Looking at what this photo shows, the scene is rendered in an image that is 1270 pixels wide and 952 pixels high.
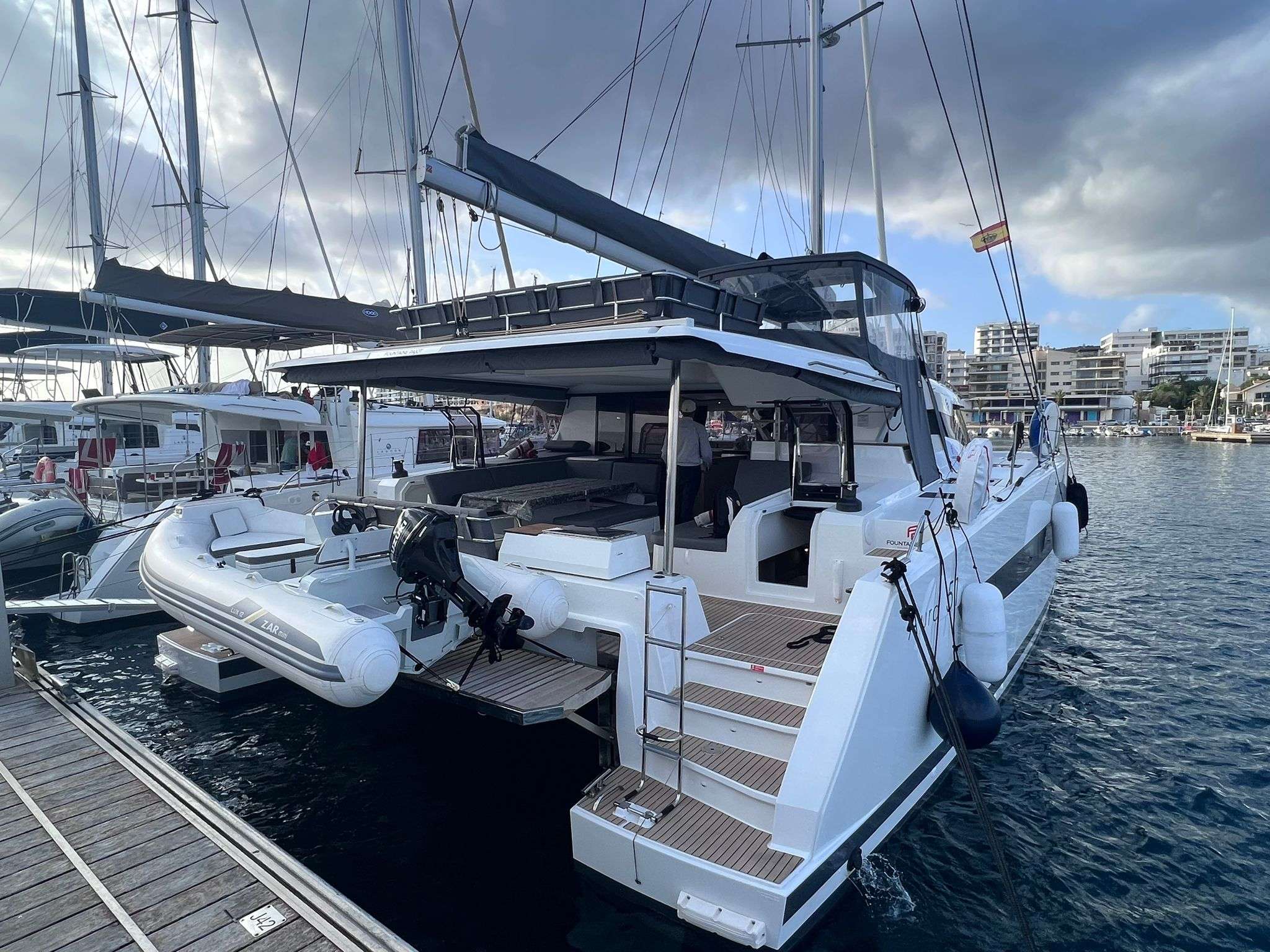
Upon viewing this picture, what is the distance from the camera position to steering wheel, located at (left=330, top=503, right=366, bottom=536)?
541cm

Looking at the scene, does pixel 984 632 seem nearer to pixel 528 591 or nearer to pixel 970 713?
pixel 970 713

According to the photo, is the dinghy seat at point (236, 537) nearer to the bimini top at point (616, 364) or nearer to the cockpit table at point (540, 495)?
the bimini top at point (616, 364)

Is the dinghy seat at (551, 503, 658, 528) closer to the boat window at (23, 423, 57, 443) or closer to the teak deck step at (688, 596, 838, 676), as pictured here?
the teak deck step at (688, 596, 838, 676)

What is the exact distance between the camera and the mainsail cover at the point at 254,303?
9.77 m

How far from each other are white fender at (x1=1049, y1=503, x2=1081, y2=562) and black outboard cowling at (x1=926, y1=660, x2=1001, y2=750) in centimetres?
535

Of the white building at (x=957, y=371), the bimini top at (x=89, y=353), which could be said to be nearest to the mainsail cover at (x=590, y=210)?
the bimini top at (x=89, y=353)

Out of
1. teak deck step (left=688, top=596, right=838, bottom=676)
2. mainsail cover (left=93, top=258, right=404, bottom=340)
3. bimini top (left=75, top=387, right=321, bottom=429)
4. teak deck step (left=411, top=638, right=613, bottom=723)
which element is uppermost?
mainsail cover (left=93, top=258, right=404, bottom=340)

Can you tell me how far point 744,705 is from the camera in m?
3.86

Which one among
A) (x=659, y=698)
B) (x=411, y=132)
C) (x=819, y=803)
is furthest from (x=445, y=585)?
(x=411, y=132)

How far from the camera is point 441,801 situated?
4.63m

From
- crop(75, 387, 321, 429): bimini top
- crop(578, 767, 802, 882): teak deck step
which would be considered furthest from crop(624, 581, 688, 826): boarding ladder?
crop(75, 387, 321, 429): bimini top

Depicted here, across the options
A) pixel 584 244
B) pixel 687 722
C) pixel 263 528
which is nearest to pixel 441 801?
pixel 687 722

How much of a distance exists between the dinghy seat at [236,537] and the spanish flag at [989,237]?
8.54 m

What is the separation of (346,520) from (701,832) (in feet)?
11.9
